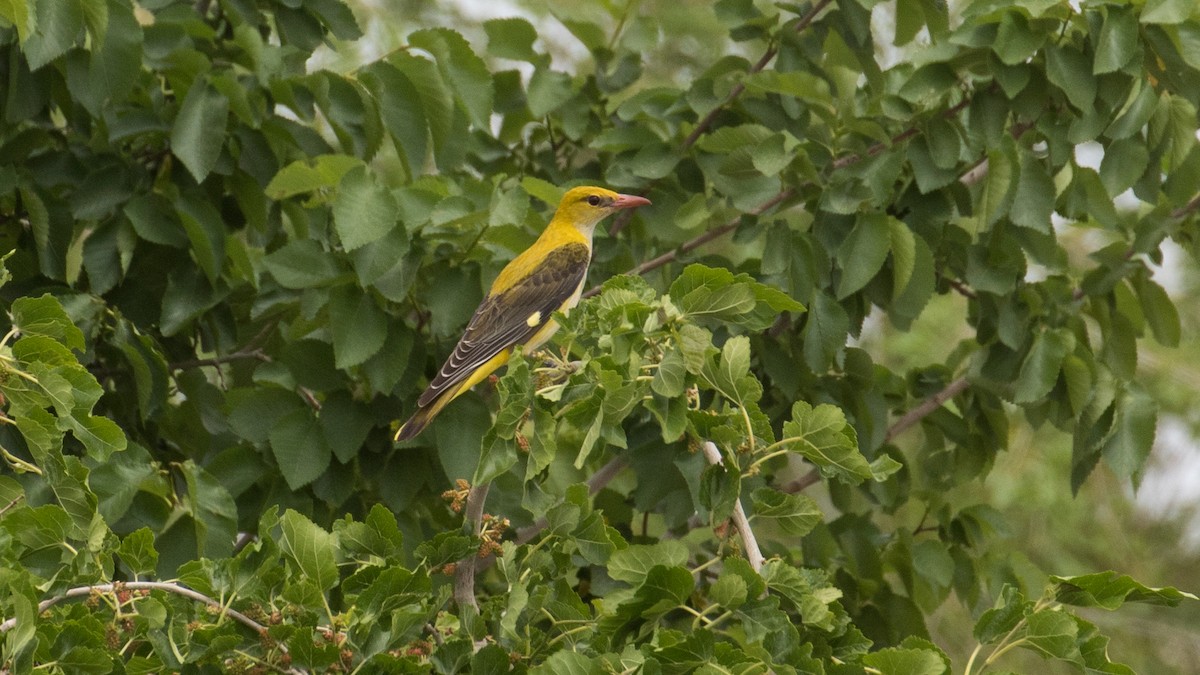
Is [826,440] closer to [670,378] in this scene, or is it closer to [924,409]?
[670,378]

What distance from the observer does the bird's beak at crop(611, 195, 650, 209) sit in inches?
173

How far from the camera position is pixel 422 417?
3688mm

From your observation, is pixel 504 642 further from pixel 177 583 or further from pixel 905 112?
pixel 905 112

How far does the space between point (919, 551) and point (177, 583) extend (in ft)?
7.86

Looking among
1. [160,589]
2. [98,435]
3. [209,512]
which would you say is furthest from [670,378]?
[209,512]

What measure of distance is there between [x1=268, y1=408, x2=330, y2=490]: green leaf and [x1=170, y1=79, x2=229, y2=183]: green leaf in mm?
646

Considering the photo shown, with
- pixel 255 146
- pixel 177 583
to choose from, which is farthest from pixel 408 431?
pixel 177 583

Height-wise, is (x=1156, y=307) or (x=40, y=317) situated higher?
(x=40, y=317)

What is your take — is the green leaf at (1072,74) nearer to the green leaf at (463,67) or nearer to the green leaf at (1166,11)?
the green leaf at (1166,11)

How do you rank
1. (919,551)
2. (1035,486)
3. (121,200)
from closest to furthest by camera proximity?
1. (121,200)
2. (919,551)
3. (1035,486)

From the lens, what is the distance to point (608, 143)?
430 centimetres

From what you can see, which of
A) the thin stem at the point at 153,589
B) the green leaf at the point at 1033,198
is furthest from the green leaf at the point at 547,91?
the thin stem at the point at 153,589

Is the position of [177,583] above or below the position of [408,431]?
above

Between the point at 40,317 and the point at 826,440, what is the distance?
1334mm
